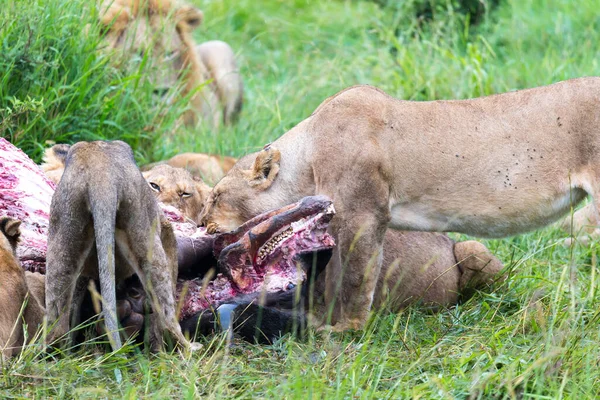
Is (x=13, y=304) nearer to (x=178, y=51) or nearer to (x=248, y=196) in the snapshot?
(x=248, y=196)

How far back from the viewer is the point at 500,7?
10.2 m

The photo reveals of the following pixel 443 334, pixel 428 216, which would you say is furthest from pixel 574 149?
pixel 443 334

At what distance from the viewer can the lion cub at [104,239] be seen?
3.74 m

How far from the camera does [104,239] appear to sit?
3.69 metres

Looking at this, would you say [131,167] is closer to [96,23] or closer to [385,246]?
[385,246]

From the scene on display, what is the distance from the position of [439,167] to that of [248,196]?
99 centimetres

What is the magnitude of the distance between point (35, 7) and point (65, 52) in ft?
1.08

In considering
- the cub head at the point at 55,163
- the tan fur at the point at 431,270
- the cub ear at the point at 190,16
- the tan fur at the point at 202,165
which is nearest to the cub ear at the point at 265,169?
the tan fur at the point at 431,270

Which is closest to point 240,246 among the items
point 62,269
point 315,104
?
point 62,269

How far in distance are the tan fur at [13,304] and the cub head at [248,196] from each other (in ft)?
4.27

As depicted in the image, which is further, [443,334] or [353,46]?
[353,46]

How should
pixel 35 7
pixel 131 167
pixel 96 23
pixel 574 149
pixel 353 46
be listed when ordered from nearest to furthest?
pixel 131 167, pixel 574 149, pixel 35 7, pixel 96 23, pixel 353 46

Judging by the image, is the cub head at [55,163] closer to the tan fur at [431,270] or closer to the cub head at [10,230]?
the cub head at [10,230]

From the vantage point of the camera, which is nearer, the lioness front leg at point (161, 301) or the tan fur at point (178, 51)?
the lioness front leg at point (161, 301)
